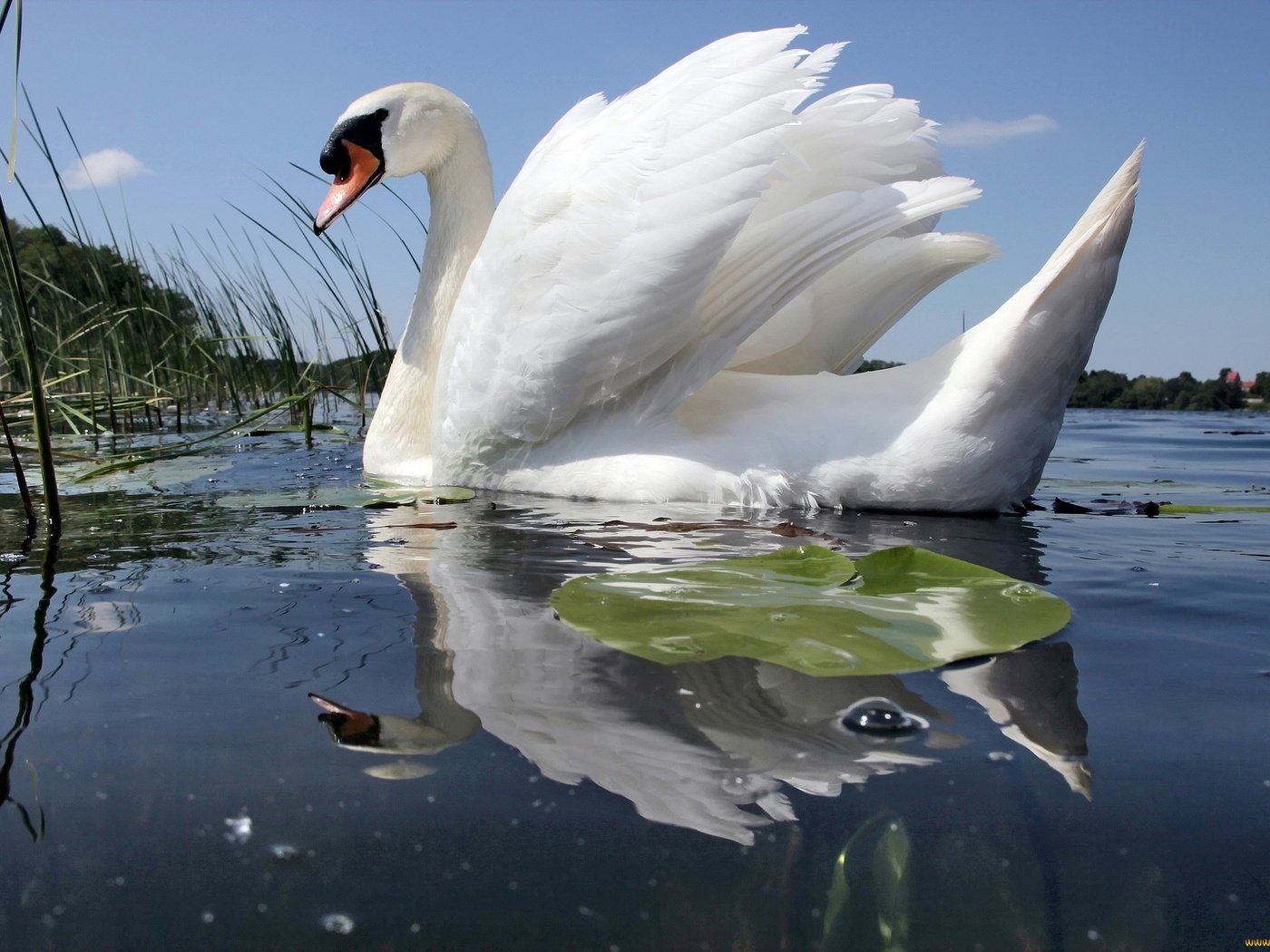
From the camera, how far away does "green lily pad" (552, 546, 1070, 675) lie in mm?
1673

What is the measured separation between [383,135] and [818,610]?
3.31 metres

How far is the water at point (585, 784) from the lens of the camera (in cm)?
96

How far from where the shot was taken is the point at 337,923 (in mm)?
956

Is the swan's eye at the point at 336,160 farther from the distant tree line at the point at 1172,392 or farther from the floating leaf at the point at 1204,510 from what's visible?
the distant tree line at the point at 1172,392

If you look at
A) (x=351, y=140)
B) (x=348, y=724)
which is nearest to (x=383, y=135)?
(x=351, y=140)

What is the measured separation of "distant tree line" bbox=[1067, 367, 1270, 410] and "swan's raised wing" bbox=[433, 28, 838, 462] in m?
A: 17.7

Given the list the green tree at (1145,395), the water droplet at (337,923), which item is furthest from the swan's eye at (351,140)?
the green tree at (1145,395)

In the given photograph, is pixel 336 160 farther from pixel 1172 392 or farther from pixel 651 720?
pixel 1172 392

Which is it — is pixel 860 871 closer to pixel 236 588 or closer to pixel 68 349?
pixel 236 588

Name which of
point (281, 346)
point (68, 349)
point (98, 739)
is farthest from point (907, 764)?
point (68, 349)

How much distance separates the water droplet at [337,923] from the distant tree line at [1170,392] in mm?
19868

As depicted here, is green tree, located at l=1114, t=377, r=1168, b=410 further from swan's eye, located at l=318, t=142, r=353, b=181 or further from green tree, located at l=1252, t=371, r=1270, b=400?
swan's eye, located at l=318, t=142, r=353, b=181

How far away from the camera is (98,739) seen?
1.36 metres

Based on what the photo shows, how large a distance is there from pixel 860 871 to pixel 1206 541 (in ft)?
8.11
